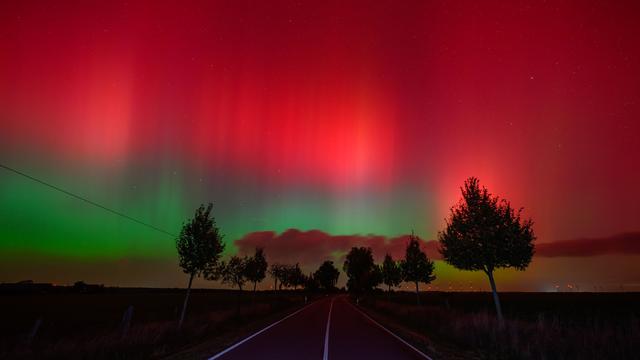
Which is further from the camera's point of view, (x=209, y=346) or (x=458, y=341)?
(x=458, y=341)

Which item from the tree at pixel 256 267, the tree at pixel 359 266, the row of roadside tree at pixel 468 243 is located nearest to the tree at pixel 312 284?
the tree at pixel 359 266

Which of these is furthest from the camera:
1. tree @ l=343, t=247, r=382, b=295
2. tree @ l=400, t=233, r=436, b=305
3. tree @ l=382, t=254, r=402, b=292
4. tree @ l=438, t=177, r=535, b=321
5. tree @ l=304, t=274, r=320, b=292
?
tree @ l=304, t=274, r=320, b=292

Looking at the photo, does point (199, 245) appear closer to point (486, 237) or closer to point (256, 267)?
point (486, 237)

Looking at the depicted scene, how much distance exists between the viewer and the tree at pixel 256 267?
69.8 meters

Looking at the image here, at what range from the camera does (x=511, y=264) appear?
21891 millimetres

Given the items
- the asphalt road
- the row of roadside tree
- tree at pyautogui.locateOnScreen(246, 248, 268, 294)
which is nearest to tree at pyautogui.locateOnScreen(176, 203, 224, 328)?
the row of roadside tree

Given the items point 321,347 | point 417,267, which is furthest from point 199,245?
point 417,267

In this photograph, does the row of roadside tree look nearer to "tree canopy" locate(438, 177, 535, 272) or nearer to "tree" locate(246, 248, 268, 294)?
"tree canopy" locate(438, 177, 535, 272)

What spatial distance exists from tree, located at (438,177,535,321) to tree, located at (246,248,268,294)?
5043 cm

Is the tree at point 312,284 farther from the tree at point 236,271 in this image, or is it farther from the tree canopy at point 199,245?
the tree canopy at point 199,245

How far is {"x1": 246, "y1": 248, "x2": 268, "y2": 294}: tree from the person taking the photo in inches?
2749

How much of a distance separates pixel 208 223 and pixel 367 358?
2118 cm

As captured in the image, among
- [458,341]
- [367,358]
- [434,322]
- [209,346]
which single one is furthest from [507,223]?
[209,346]

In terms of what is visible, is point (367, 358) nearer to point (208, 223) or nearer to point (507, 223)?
point (507, 223)
